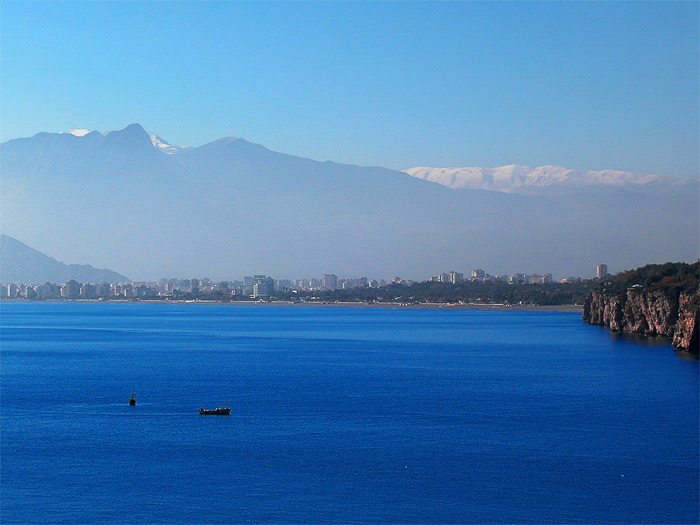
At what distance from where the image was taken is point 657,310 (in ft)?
285

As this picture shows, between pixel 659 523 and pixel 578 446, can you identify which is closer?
pixel 659 523

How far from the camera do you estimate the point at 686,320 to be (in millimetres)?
67312

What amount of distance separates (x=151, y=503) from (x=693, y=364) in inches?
1731

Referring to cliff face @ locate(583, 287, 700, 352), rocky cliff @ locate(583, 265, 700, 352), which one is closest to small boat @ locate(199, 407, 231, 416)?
cliff face @ locate(583, 287, 700, 352)

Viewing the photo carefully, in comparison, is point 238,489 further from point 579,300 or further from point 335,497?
point 579,300

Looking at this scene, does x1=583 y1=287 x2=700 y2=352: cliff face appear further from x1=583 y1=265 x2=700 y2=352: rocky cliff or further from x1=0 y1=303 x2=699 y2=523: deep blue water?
x1=0 y1=303 x2=699 y2=523: deep blue water

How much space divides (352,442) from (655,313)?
204 ft

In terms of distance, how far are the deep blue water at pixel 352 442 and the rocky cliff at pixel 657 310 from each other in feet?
14.8

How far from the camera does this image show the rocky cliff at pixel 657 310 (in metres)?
66.5

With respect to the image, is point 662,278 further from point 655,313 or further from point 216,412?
point 216,412

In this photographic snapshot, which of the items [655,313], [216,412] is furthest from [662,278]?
[216,412]

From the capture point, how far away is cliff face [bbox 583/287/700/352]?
6625 cm

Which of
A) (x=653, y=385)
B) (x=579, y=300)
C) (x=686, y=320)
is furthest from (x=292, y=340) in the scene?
(x=579, y=300)

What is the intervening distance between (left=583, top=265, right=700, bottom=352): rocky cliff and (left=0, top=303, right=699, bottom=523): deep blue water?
4506mm
